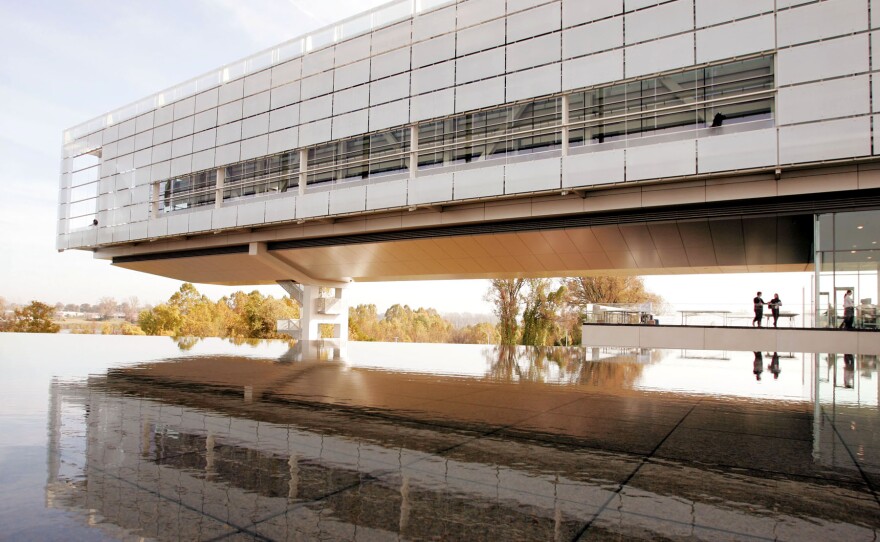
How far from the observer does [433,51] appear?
26.4 metres

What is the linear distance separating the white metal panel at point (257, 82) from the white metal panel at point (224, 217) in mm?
6864

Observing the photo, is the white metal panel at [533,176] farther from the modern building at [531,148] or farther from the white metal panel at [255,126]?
the white metal panel at [255,126]

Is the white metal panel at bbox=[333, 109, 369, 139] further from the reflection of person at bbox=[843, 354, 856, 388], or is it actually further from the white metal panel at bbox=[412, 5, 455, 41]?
the reflection of person at bbox=[843, 354, 856, 388]

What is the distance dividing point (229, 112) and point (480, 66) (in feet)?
55.7

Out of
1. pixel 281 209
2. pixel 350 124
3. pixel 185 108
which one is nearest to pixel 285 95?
pixel 350 124

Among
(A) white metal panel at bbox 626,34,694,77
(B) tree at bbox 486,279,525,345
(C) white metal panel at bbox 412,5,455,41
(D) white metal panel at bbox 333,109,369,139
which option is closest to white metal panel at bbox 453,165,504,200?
(A) white metal panel at bbox 626,34,694,77

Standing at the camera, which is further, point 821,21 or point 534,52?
point 534,52

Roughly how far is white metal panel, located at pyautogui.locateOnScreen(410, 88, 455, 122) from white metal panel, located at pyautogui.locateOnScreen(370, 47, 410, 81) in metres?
1.87

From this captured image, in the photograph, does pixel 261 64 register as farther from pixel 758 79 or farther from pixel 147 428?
pixel 147 428

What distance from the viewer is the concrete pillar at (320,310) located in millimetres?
41438

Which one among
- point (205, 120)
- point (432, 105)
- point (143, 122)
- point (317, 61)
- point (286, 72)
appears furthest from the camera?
point (143, 122)

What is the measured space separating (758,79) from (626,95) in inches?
177

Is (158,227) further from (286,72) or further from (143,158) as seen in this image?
(286,72)

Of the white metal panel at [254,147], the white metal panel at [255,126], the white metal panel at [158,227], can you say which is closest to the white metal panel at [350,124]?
the white metal panel at [254,147]
